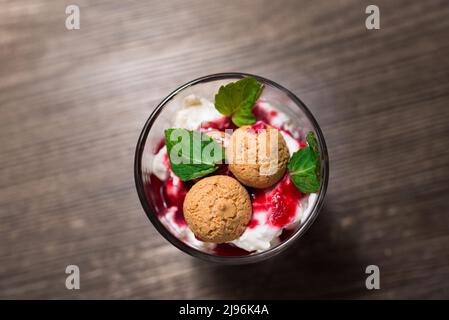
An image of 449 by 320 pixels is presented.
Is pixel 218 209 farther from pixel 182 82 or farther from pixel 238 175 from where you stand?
pixel 182 82

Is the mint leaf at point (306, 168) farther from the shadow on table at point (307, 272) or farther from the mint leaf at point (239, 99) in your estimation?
the shadow on table at point (307, 272)

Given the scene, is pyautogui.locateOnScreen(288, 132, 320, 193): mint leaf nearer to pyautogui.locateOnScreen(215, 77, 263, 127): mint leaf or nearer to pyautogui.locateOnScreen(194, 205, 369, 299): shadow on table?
pyautogui.locateOnScreen(215, 77, 263, 127): mint leaf

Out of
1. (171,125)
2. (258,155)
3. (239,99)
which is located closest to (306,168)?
(258,155)

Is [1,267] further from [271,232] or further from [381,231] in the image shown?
[381,231]

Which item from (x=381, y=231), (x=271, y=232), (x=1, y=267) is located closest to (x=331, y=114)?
(x=381, y=231)

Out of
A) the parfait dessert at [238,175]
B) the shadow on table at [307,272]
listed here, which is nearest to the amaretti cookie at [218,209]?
the parfait dessert at [238,175]
